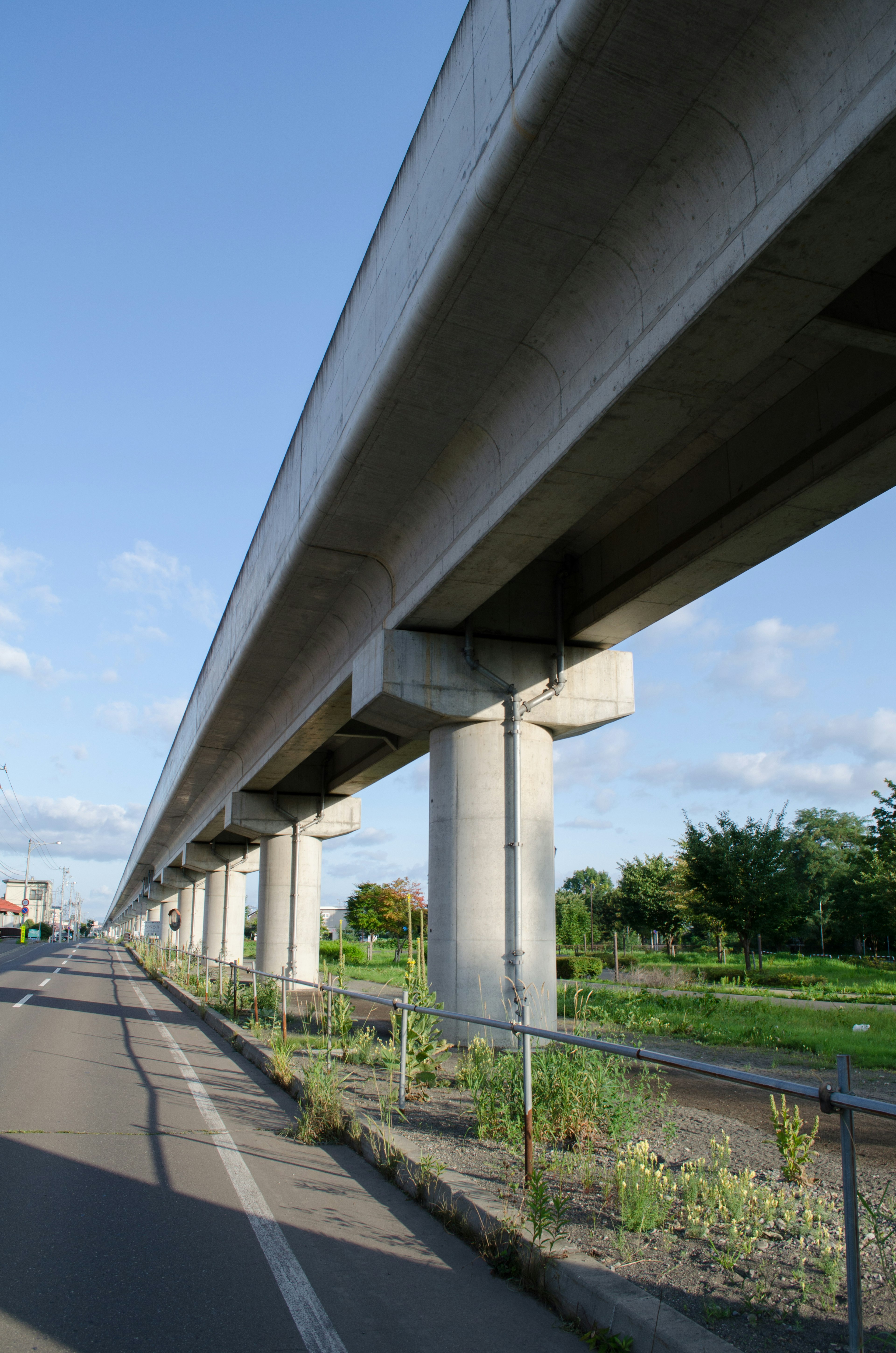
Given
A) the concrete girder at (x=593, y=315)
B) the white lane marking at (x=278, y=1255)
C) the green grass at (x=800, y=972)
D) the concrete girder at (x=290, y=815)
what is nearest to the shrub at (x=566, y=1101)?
the white lane marking at (x=278, y=1255)

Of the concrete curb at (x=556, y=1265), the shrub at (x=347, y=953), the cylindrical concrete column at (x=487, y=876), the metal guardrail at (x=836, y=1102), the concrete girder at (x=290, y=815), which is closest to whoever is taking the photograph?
the metal guardrail at (x=836, y=1102)

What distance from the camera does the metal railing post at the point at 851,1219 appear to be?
10.3 ft

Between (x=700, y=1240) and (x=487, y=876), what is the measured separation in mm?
6690

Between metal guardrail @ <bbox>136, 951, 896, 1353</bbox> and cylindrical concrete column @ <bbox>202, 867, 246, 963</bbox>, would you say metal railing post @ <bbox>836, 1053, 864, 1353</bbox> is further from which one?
cylindrical concrete column @ <bbox>202, 867, 246, 963</bbox>

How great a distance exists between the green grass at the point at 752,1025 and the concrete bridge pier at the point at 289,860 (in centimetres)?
843

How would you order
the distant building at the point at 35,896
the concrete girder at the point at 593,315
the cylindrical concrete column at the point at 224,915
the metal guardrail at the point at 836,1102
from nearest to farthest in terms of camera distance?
1. the metal guardrail at the point at 836,1102
2. the concrete girder at the point at 593,315
3. the cylindrical concrete column at the point at 224,915
4. the distant building at the point at 35,896

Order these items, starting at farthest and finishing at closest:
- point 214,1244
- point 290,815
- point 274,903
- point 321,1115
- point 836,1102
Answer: point 274,903, point 290,815, point 321,1115, point 214,1244, point 836,1102

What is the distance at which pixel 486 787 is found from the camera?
1139 cm

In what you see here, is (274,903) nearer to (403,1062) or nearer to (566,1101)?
(403,1062)

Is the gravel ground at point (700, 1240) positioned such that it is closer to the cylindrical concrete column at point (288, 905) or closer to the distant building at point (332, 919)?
the cylindrical concrete column at point (288, 905)

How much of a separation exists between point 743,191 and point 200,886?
5647 cm

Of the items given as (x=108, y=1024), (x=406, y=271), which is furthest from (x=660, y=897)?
(x=406, y=271)

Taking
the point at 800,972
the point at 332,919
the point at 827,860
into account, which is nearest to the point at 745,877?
the point at 800,972

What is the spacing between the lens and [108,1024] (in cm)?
1633
